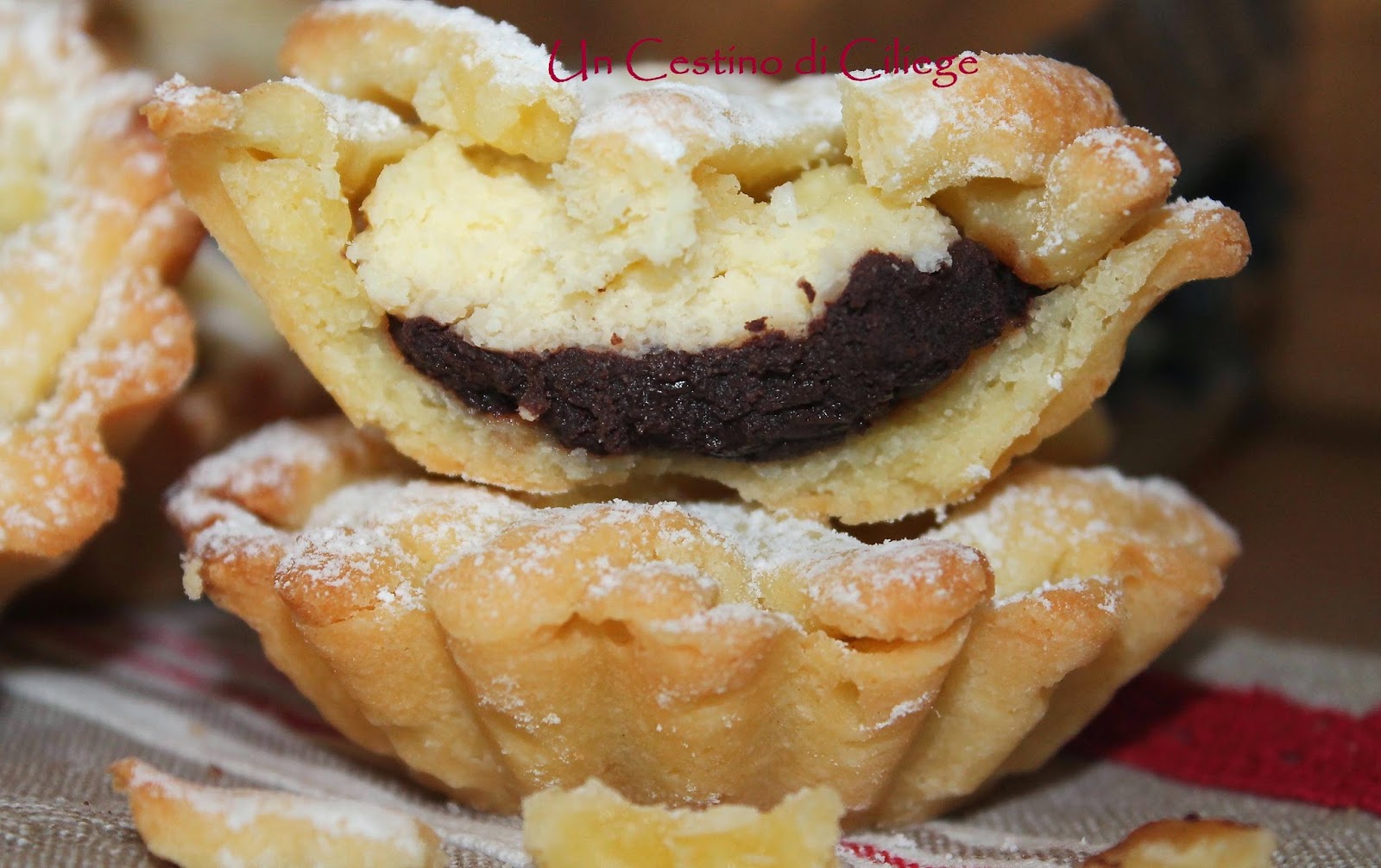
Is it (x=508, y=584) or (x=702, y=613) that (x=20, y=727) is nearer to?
(x=508, y=584)

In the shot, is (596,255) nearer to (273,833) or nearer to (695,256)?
(695,256)

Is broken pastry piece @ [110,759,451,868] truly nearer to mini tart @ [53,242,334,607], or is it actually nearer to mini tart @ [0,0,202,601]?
mini tart @ [0,0,202,601]

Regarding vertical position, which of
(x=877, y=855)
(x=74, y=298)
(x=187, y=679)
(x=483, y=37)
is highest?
(x=483, y=37)

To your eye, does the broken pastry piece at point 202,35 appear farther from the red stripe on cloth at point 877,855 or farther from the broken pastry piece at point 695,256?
the red stripe on cloth at point 877,855

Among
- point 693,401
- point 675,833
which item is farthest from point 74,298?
point 675,833

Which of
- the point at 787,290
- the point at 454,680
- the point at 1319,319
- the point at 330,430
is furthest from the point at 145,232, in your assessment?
the point at 1319,319

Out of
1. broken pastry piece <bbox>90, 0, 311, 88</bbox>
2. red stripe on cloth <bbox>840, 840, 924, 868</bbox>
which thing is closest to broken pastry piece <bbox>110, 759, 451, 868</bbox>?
red stripe on cloth <bbox>840, 840, 924, 868</bbox>

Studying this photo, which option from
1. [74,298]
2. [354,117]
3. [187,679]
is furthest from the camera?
[187,679]
